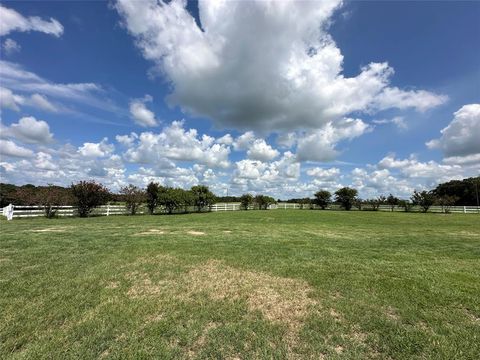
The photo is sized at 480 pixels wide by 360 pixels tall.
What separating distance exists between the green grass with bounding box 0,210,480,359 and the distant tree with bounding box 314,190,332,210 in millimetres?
42351

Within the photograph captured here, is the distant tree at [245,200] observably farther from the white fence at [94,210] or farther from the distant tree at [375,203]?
the distant tree at [375,203]

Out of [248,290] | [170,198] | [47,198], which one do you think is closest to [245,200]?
[170,198]

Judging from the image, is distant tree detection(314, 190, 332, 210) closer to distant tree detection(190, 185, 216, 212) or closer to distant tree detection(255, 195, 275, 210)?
distant tree detection(255, 195, 275, 210)

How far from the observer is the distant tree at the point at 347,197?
46.2 meters

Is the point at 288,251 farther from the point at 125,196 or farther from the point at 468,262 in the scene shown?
the point at 125,196

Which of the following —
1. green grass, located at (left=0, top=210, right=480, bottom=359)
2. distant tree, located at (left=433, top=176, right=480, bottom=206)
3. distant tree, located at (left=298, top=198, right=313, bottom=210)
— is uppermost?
distant tree, located at (left=433, top=176, right=480, bottom=206)

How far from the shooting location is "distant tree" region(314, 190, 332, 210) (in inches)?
1950

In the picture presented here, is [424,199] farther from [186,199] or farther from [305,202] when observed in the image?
[186,199]

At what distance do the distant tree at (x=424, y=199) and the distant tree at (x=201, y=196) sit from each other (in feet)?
90.7

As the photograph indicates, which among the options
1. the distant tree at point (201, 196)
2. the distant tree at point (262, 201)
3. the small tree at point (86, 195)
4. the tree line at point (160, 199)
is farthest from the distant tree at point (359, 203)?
the small tree at point (86, 195)

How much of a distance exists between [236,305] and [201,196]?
1160 inches

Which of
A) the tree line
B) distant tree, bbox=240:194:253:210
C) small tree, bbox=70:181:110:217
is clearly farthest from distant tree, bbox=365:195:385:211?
small tree, bbox=70:181:110:217

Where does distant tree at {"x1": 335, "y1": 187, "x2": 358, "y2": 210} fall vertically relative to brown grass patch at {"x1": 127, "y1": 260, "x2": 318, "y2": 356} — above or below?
above

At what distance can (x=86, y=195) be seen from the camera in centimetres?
2448
